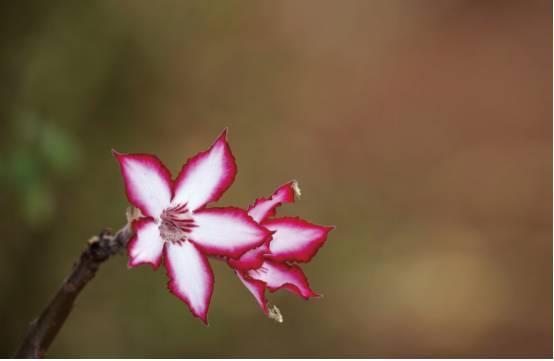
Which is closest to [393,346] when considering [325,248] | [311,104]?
[325,248]

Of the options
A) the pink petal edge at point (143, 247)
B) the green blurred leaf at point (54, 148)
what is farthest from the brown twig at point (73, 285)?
the green blurred leaf at point (54, 148)

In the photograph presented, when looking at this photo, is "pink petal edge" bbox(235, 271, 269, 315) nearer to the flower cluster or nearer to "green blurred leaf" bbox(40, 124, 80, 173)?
the flower cluster

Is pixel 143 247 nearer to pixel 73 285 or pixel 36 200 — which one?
pixel 73 285

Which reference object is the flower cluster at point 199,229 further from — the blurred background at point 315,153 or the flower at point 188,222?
the blurred background at point 315,153

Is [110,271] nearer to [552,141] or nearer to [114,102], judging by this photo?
[114,102]

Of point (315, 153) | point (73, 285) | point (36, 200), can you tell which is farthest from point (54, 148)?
point (315, 153)
